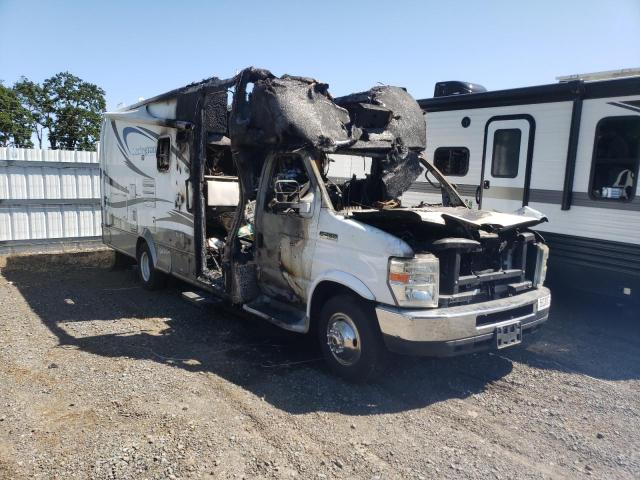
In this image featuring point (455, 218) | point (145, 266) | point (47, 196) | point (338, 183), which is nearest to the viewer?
point (455, 218)

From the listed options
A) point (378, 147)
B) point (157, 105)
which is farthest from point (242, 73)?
point (157, 105)

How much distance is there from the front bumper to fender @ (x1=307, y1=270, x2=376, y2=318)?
0.60ft

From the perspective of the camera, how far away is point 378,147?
582cm

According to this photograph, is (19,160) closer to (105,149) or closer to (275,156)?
(105,149)

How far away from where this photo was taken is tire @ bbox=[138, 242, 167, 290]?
8281mm

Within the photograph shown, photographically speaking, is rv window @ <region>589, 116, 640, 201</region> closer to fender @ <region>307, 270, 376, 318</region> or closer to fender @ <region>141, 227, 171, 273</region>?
fender @ <region>307, 270, 376, 318</region>

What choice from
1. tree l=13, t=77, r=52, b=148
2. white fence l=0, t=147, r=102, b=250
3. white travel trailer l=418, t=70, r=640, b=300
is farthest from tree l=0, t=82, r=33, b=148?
white travel trailer l=418, t=70, r=640, b=300

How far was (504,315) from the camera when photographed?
4.79 m

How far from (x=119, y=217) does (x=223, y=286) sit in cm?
397

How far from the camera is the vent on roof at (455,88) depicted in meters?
8.91

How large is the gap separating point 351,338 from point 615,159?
177 inches

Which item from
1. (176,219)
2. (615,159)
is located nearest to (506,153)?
(615,159)

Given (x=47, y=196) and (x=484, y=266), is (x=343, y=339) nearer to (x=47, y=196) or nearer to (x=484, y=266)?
(x=484, y=266)

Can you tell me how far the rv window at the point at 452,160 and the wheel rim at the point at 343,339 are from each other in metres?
4.71
